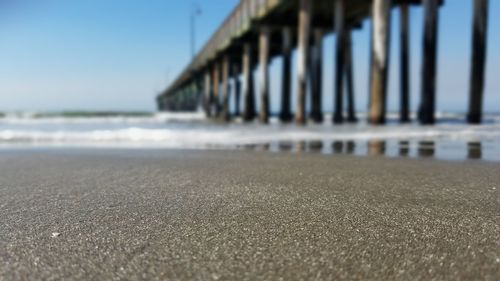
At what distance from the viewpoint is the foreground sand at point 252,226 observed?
3.06 feet

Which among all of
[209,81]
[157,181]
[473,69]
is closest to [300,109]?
[473,69]

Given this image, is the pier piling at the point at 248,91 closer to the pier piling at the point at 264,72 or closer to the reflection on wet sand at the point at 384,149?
the pier piling at the point at 264,72

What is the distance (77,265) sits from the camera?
0.96 m

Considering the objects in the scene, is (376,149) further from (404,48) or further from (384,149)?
(404,48)

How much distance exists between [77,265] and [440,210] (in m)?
1.17

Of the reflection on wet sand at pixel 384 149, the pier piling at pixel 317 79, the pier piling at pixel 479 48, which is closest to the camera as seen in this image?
the reflection on wet sand at pixel 384 149

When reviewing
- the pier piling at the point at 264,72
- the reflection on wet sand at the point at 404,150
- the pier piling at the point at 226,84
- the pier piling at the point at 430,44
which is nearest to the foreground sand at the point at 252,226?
the reflection on wet sand at the point at 404,150

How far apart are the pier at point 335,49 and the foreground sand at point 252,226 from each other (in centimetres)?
606

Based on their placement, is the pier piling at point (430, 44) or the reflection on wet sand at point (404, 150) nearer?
the reflection on wet sand at point (404, 150)

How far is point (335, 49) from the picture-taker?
1056 centimetres

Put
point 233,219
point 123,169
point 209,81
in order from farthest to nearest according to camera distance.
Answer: point 209,81 → point 123,169 → point 233,219

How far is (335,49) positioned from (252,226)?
386 inches

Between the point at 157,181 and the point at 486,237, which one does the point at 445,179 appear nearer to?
the point at 486,237

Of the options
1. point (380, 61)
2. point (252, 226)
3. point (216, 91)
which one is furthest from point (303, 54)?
point (216, 91)
